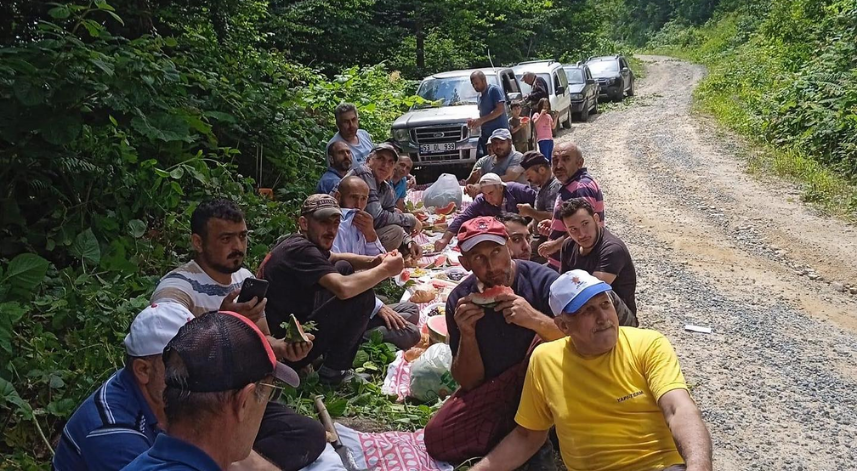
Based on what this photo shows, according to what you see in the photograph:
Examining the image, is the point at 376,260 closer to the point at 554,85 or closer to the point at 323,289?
the point at 323,289

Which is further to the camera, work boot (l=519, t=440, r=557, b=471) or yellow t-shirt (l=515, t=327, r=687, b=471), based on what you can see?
work boot (l=519, t=440, r=557, b=471)

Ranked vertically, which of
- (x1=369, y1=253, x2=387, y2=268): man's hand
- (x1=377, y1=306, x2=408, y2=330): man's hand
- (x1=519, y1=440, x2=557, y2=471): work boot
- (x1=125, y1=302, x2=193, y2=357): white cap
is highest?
(x1=125, y1=302, x2=193, y2=357): white cap

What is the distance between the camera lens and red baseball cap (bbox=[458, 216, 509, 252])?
394 cm

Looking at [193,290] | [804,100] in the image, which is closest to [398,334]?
[193,290]

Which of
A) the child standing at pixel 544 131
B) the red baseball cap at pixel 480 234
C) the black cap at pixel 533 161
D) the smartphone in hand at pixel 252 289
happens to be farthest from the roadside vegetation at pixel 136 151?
the child standing at pixel 544 131

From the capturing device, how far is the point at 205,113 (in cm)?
732

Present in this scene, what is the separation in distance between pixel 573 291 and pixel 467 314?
2.26 ft

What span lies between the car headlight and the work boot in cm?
942

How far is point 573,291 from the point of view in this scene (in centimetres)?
325

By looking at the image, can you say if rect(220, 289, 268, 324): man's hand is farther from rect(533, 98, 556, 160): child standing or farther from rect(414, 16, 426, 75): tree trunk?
rect(414, 16, 426, 75): tree trunk

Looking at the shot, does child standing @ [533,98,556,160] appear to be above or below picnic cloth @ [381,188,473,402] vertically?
above

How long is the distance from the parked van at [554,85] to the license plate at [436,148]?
5.54m

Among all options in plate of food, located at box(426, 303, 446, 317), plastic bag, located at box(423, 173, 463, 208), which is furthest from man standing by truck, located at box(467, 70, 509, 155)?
plate of food, located at box(426, 303, 446, 317)

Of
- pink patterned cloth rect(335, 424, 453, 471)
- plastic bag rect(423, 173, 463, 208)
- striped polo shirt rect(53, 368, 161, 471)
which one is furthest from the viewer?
plastic bag rect(423, 173, 463, 208)
